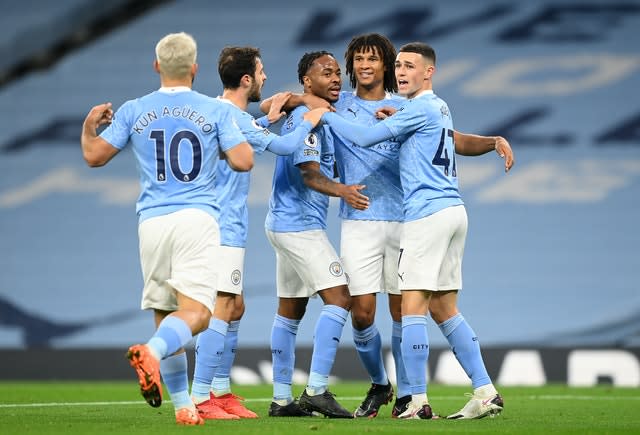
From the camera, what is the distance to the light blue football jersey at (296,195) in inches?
292

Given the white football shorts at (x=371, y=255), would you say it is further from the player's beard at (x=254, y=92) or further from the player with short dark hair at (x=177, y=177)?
the player with short dark hair at (x=177, y=177)

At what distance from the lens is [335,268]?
7301 mm

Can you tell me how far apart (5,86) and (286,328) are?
9.86 meters

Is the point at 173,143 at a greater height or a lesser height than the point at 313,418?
greater

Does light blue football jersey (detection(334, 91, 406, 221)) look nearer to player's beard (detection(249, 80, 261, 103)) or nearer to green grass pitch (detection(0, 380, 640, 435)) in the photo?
player's beard (detection(249, 80, 261, 103))

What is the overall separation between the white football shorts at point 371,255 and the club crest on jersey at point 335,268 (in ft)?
0.47

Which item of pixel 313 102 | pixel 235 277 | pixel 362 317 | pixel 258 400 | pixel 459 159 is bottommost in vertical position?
pixel 258 400

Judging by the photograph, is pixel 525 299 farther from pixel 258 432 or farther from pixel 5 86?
pixel 258 432

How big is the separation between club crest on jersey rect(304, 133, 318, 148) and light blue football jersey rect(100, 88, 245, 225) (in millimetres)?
1107

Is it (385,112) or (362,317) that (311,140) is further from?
(362,317)

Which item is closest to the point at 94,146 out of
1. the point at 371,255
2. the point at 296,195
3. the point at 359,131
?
the point at 296,195

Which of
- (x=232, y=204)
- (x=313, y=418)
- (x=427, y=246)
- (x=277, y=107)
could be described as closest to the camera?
(x=427, y=246)

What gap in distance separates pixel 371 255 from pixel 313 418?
1140 mm

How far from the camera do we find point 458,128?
15.9m
